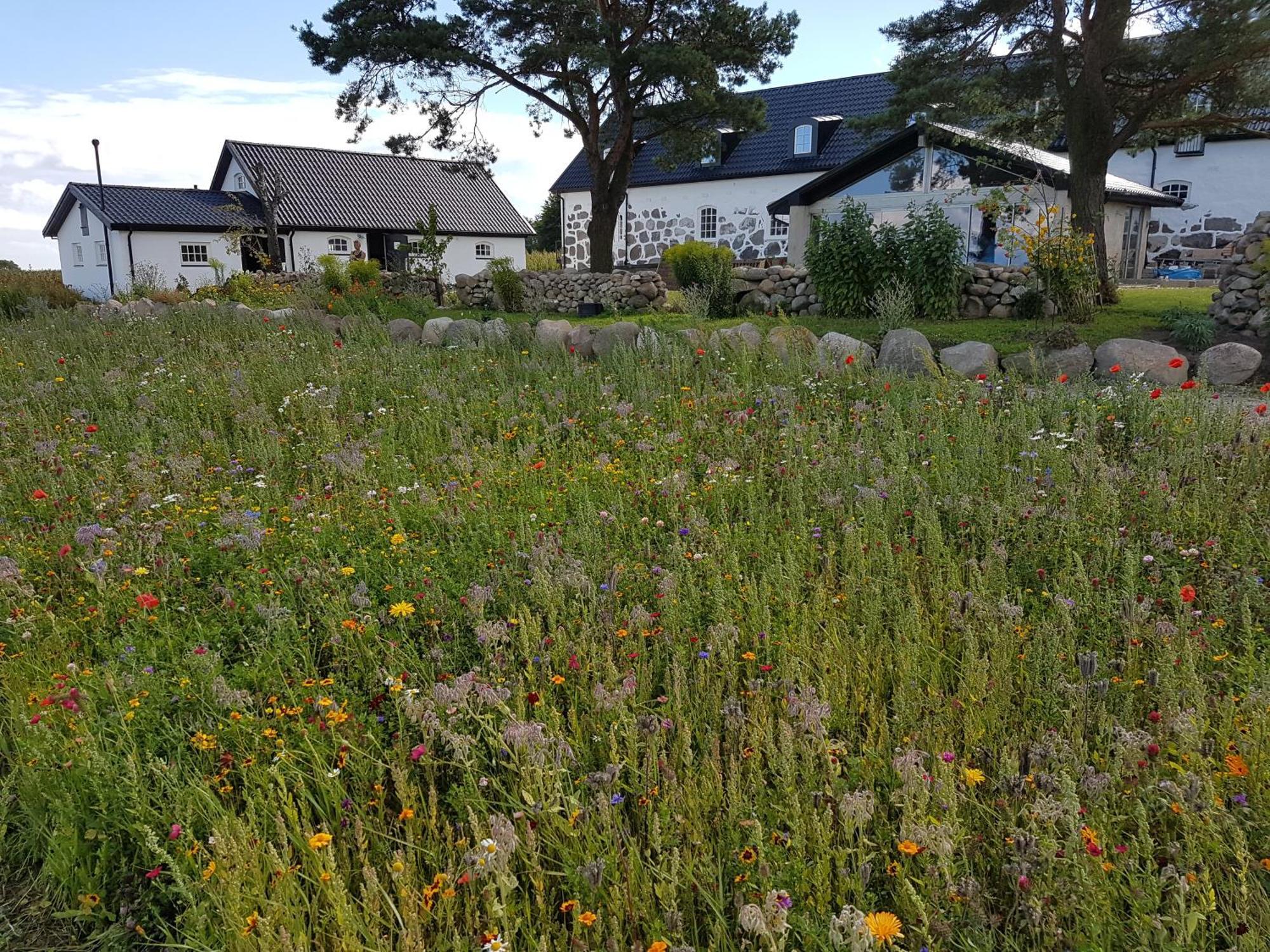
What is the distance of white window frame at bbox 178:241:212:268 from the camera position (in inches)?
1304

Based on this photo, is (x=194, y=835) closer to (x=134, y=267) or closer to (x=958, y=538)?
(x=958, y=538)

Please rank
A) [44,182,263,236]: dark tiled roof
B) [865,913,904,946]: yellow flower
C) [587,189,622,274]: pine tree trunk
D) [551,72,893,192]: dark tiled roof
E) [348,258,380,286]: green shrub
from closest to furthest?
[865,913,904,946]: yellow flower < [348,258,380,286]: green shrub < [587,189,622,274]: pine tree trunk < [551,72,893,192]: dark tiled roof < [44,182,263,236]: dark tiled roof

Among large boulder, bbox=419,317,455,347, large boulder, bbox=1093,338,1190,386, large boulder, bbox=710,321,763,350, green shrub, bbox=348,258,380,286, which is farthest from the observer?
green shrub, bbox=348,258,380,286

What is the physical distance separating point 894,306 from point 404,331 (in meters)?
6.09

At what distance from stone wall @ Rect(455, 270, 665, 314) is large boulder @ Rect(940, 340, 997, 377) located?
758cm

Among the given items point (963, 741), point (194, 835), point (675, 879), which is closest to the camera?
point (675, 879)

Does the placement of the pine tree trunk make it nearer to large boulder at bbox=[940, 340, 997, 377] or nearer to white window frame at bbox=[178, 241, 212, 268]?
large boulder at bbox=[940, 340, 997, 377]

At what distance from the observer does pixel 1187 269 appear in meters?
25.7

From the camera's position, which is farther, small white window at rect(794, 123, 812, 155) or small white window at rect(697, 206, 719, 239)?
small white window at rect(697, 206, 719, 239)

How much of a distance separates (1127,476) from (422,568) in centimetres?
357

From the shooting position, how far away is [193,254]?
3347 cm

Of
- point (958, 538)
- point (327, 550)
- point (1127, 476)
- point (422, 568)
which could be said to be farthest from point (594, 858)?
point (1127, 476)

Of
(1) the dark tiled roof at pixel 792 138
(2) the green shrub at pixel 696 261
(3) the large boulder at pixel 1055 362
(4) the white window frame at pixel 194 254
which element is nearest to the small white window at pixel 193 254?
(4) the white window frame at pixel 194 254

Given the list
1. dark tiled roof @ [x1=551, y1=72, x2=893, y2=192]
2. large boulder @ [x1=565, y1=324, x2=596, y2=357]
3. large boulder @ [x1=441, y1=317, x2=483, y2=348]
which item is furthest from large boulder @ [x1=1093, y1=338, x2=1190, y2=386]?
dark tiled roof @ [x1=551, y1=72, x2=893, y2=192]
